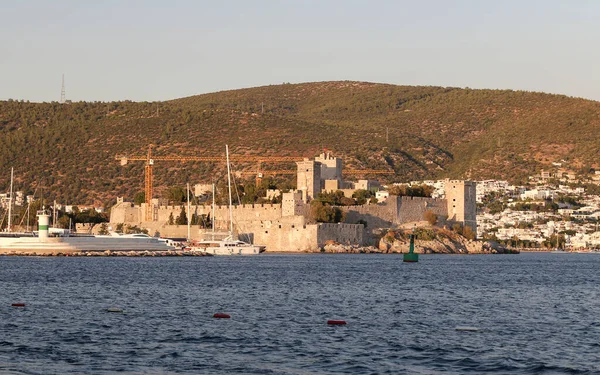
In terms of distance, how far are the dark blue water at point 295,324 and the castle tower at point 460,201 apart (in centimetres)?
2928

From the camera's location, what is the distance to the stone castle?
64625mm

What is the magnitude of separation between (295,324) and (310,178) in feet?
156

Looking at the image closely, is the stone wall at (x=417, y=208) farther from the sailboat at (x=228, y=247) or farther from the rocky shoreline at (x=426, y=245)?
the sailboat at (x=228, y=247)

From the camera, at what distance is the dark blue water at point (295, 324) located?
730 inches

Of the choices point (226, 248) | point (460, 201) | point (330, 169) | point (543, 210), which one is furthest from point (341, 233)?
point (543, 210)

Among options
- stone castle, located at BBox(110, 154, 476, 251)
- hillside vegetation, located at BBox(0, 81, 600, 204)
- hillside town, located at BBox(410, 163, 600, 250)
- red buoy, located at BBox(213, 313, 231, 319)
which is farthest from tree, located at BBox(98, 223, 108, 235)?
red buoy, located at BBox(213, 313, 231, 319)

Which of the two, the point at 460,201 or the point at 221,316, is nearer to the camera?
the point at 221,316

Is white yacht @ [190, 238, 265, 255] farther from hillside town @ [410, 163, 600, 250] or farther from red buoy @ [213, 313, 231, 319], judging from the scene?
red buoy @ [213, 313, 231, 319]

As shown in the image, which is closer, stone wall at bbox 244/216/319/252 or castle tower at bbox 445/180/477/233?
stone wall at bbox 244/216/319/252

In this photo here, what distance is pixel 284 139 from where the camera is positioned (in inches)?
3935

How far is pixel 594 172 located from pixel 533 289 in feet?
227

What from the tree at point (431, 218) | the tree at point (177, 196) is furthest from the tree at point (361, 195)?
the tree at point (177, 196)

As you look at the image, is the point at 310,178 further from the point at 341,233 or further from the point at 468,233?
the point at 468,233

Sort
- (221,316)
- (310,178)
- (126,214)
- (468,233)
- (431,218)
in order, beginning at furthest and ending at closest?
(126,214) < (310,178) < (468,233) < (431,218) < (221,316)
